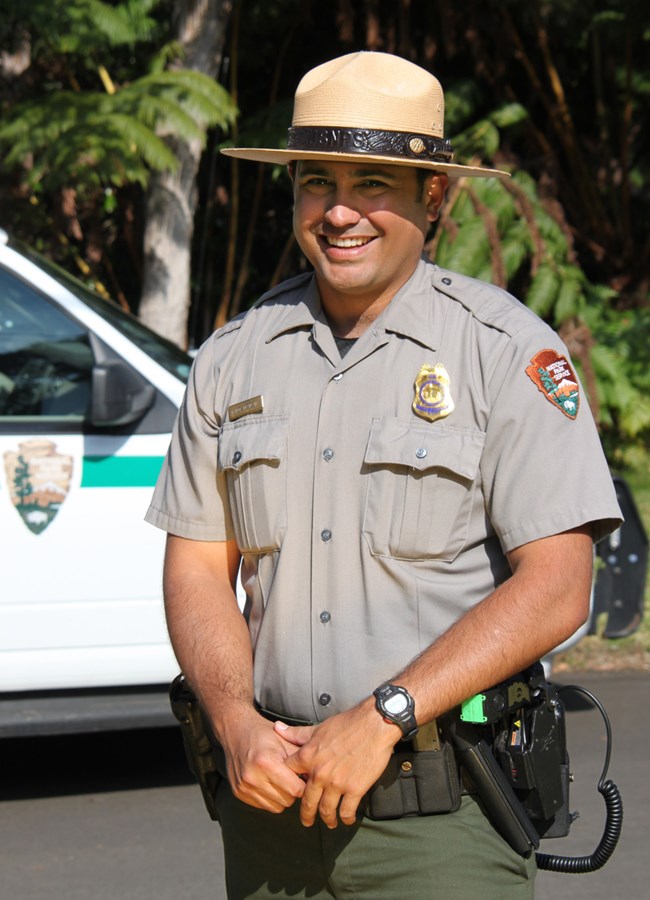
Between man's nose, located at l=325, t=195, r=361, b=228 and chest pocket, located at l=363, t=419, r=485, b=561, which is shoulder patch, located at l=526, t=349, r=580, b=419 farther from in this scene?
man's nose, located at l=325, t=195, r=361, b=228

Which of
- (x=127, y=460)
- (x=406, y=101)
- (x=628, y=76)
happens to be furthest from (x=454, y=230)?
(x=406, y=101)

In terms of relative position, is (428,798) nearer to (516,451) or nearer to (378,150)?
(516,451)

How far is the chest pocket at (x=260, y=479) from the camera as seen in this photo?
218 centimetres

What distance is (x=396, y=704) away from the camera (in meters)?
1.92

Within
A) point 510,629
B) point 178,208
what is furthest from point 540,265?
point 510,629

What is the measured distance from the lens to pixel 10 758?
5.09 meters

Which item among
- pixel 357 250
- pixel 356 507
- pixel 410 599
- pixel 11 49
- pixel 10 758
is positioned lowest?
pixel 10 758

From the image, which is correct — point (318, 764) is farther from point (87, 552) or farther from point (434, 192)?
point (87, 552)

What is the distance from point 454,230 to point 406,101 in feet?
18.9

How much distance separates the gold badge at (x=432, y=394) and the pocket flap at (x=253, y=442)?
0.23 meters

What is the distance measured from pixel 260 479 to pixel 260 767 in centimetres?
48

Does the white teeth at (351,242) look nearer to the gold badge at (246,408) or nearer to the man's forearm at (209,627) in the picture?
the gold badge at (246,408)

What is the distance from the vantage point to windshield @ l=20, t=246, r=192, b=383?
15.0 ft

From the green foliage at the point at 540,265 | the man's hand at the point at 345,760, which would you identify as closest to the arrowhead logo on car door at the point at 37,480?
the man's hand at the point at 345,760
